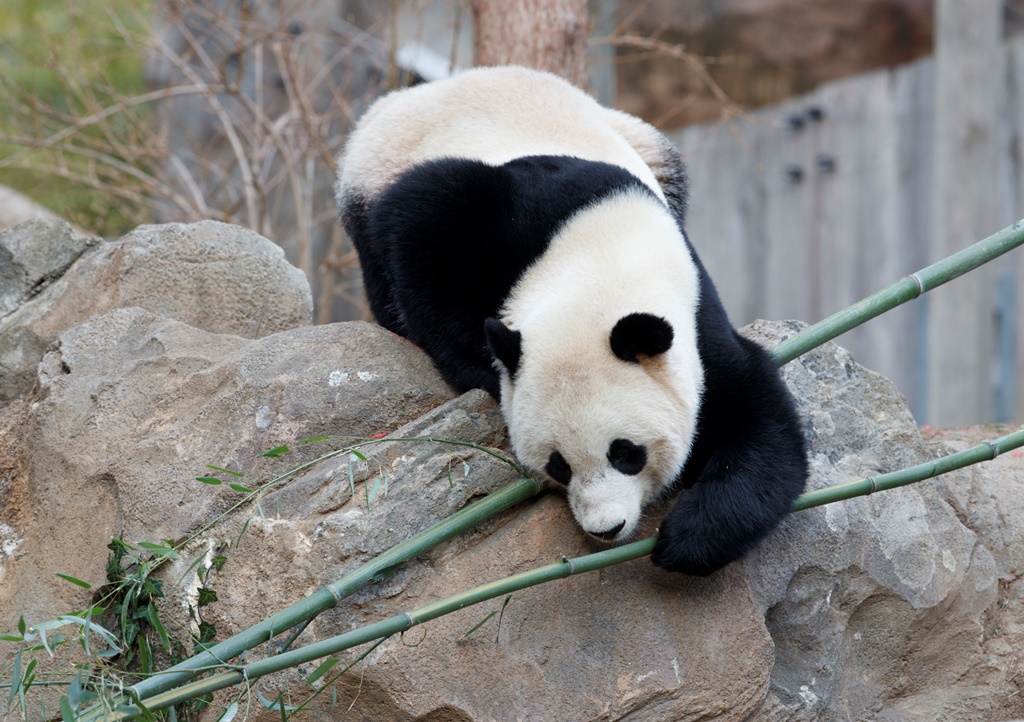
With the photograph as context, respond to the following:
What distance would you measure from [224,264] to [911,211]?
4436 mm

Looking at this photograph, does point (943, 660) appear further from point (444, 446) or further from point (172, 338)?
point (172, 338)

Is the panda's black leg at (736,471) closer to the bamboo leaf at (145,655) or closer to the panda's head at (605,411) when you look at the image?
the panda's head at (605,411)

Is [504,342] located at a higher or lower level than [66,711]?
higher

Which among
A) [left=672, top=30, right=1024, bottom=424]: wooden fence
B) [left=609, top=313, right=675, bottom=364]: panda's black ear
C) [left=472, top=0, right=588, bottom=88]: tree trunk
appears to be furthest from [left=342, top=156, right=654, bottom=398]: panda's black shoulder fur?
[left=672, top=30, right=1024, bottom=424]: wooden fence

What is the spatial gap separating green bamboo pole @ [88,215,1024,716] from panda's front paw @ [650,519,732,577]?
358 mm

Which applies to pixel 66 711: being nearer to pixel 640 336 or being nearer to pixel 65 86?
pixel 640 336

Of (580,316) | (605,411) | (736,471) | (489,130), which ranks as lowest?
(736,471)

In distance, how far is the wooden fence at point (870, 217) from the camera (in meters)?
6.20

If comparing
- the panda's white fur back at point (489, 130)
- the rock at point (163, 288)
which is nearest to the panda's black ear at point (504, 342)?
the panda's white fur back at point (489, 130)

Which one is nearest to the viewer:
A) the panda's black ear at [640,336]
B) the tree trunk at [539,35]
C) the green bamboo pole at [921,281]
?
the panda's black ear at [640,336]

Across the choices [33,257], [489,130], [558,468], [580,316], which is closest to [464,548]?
[558,468]

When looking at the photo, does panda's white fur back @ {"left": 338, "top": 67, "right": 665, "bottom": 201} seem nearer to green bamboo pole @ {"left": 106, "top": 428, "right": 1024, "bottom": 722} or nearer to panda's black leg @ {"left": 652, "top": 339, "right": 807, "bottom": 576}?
panda's black leg @ {"left": 652, "top": 339, "right": 807, "bottom": 576}

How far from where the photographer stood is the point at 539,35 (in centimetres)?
536

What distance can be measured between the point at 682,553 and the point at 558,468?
360 millimetres
